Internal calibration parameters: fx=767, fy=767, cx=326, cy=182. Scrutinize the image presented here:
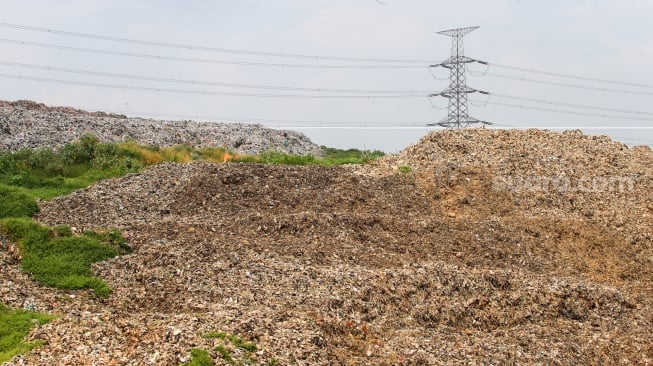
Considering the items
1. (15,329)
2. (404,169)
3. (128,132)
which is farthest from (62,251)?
(128,132)

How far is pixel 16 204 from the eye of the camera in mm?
13883

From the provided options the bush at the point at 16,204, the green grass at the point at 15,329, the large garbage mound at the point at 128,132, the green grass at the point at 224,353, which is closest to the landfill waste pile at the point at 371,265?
the green grass at the point at 224,353

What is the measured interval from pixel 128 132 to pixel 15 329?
51.5 ft

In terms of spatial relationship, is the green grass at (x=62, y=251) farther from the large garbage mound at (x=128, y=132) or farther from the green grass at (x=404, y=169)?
the green grass at (x=404, y=169)

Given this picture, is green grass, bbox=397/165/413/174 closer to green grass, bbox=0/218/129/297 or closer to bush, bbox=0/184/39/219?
green grass, bbox=0/218/129/297

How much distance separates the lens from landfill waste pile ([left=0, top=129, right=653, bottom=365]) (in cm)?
905

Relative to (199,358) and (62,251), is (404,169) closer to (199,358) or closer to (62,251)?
(62,251)

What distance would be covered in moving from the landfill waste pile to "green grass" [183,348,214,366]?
3.9 inches

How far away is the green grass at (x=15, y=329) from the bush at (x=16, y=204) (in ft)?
15.0

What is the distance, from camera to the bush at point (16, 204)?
13.6m

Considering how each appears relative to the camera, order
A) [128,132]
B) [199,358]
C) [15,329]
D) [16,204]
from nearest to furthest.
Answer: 1. [199,358]
2. [15,329]
3. [16,204]
4. [128,132]

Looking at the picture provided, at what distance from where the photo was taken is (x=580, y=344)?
1023cm

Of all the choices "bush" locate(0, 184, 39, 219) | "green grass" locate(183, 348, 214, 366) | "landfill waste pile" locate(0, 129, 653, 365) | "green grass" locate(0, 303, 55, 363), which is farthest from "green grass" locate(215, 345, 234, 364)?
"bush" locate(0, 184, 39, 219)

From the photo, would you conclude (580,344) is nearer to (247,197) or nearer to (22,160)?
(247,197)
